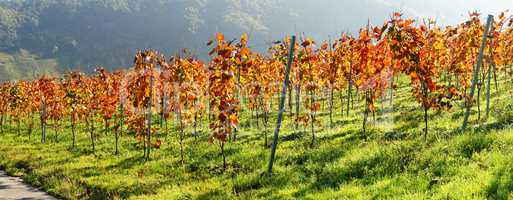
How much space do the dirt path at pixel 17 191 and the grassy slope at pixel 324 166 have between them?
373 mm

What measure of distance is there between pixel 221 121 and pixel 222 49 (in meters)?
2.16

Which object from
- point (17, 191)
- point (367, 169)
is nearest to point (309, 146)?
point (367, 169)

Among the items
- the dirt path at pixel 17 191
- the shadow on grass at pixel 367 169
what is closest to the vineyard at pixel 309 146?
the shadow on grass at pixel 367 169

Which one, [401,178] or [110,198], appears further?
[110,198]

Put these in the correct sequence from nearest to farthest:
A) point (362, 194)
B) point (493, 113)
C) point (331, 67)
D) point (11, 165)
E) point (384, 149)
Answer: point (362, 194) < point (384, 149) < point (493, 113) < point (11, 165) < point (331, 67)

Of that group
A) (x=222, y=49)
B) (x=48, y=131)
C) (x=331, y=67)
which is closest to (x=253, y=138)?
(x=331, y=67)

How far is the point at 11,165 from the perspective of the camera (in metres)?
18.2

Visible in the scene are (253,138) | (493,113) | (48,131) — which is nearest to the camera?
(493,113)

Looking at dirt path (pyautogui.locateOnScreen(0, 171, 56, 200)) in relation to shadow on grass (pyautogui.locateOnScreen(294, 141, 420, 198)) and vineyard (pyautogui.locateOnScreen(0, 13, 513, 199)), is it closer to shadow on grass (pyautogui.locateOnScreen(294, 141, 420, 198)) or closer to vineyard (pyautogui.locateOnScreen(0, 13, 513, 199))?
vineyard (pyautogui.locateOnScreen(0, 13, 513, 199))

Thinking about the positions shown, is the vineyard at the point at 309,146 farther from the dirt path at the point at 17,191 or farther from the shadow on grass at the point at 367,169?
the dirt path at the point at 17,191

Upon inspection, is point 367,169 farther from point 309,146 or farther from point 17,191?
point 17,191

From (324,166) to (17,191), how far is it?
9847 millimetres

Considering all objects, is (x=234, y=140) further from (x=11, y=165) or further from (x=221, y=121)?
(x=11, y=165)

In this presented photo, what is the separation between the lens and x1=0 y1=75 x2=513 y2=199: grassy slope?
8.58 m
